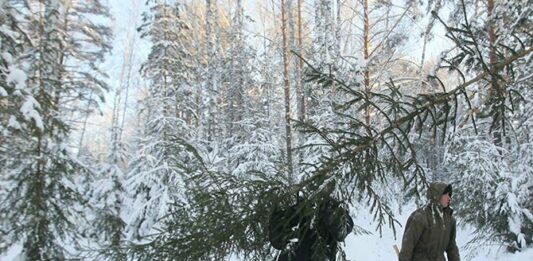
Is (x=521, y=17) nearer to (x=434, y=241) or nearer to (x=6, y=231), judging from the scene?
(x=434, y=241)

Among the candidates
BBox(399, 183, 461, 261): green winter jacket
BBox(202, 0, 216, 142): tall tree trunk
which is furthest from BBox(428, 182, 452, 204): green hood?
BBox(202, 0, 216, 142): tall tree trunk

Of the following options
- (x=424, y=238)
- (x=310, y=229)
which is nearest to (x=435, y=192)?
(x=310, y=229)

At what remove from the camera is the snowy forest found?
3.29 metres

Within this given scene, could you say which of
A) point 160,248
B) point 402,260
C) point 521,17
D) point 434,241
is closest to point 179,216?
point 160,248

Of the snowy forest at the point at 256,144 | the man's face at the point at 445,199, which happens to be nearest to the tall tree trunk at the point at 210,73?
the snowy forest at the point at 256,144

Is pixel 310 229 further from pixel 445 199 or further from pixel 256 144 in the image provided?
pixel 256 144

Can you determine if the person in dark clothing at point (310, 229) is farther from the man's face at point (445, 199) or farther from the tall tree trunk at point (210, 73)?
the tall tree trunk at point (210, 73)

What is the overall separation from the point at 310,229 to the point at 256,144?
622 inches

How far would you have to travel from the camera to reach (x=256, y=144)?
19156mm

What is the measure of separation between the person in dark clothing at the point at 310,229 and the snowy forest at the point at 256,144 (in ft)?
0.34

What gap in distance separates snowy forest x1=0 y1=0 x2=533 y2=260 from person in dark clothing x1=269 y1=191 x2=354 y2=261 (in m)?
0.10

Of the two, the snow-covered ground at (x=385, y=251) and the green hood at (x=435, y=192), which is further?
the snow-covered ground at (x=385, y=251)

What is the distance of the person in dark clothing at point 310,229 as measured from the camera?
3281 mm

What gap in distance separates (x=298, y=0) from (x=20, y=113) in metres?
18.5
